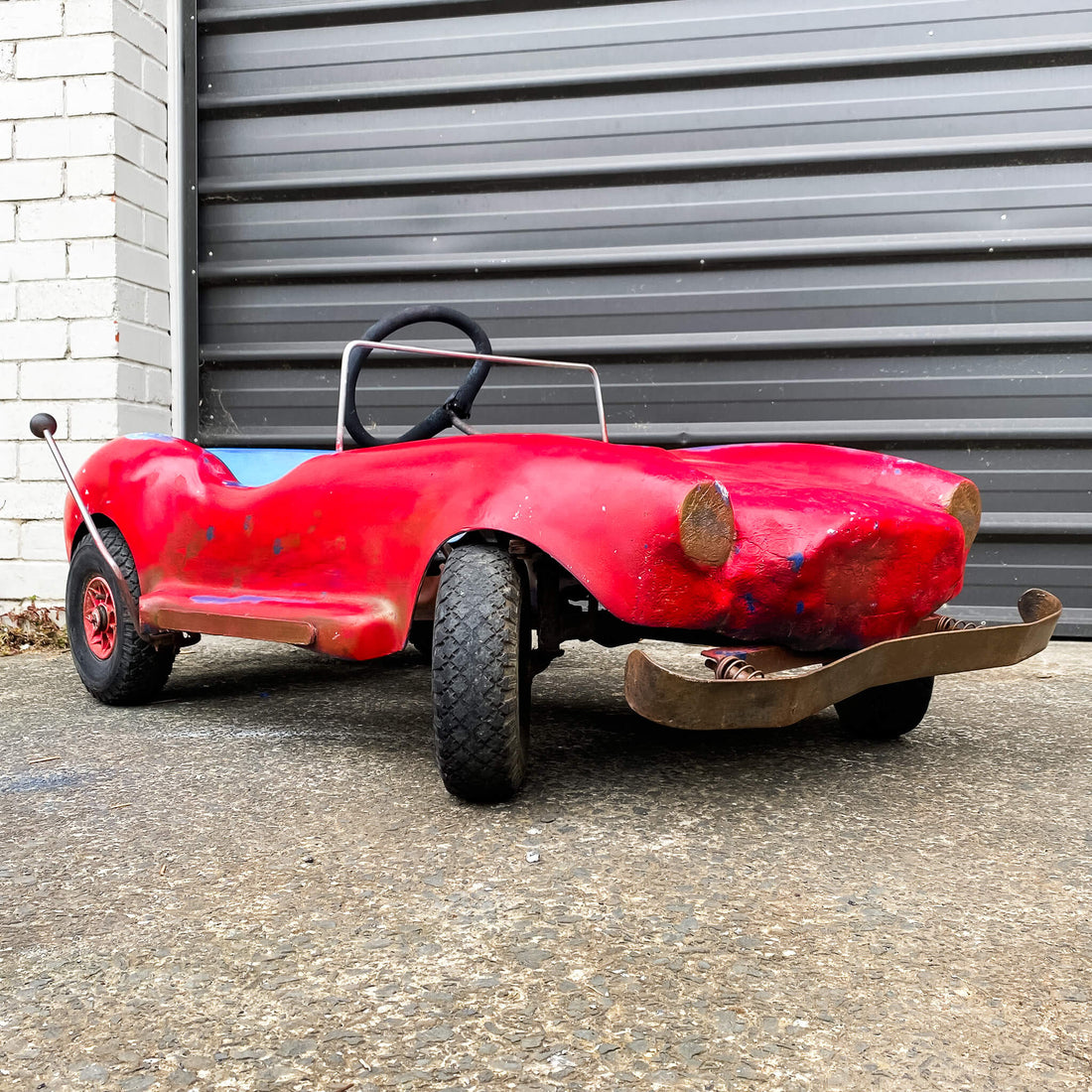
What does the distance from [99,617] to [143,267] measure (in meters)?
2.11

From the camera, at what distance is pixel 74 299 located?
425 centimetres

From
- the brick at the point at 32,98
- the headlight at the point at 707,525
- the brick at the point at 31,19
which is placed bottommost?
the headlight at the point at 707,525

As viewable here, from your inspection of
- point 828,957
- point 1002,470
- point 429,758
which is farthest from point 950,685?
point 828,957

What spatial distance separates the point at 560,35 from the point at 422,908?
3.97 m

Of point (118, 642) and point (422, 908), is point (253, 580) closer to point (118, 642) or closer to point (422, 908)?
point (118, 642)

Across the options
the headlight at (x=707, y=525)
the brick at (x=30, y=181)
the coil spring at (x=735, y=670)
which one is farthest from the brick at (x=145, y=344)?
the coil spring at (x=735, y=670)

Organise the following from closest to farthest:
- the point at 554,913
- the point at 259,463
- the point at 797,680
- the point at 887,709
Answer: the point at 554,913
the point at 797,680
the point at 887,709
the point at 259,463

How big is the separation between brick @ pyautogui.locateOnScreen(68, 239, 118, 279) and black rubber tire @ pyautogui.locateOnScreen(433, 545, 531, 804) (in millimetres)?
3067

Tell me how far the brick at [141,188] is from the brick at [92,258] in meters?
0.23

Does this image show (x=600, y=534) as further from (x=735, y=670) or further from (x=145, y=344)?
(x=145, y=344)

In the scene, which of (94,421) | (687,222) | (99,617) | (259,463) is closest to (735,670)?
(259,463)

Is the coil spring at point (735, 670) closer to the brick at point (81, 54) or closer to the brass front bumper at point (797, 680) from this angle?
the brass front bumper at point (797, 680)

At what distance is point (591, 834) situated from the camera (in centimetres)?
182

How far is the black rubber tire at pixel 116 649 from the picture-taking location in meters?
2.78
